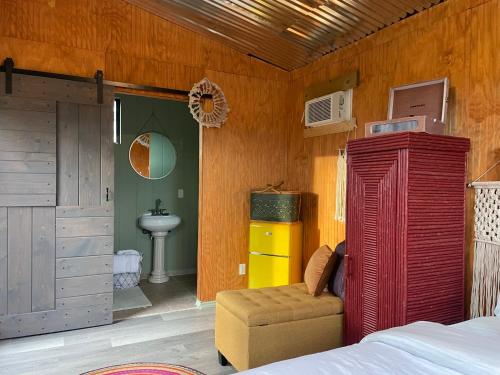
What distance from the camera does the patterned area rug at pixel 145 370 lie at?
254 centimetres

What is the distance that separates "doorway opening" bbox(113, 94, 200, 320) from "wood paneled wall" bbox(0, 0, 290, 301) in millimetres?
1051

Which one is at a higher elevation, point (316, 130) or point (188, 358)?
point (316, 130)

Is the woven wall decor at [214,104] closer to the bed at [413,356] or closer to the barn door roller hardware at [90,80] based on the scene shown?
the barn door roller hardware at [90,80]

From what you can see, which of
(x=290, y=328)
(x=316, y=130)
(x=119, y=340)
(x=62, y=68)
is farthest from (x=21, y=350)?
(x=316, y=130)

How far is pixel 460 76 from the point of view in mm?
2436

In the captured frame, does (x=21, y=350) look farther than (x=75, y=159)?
No

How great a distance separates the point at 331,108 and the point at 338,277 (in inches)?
58.5

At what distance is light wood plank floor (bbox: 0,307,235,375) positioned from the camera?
8.72 ft

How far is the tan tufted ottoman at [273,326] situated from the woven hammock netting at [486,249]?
2.72 feet

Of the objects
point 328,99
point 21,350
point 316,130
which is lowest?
point 21,350

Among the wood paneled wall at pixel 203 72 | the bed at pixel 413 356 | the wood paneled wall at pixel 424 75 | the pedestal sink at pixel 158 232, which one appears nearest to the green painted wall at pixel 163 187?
the pedestal sink at pixel 158 232

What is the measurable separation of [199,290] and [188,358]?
1091mm

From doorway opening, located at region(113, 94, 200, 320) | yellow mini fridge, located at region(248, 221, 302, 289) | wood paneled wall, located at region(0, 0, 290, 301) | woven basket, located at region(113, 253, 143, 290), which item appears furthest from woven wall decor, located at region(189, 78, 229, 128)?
woven basket, located at region(113, 253, 143, 290)

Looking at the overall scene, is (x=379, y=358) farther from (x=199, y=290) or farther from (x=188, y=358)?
(x=199, y=290)
